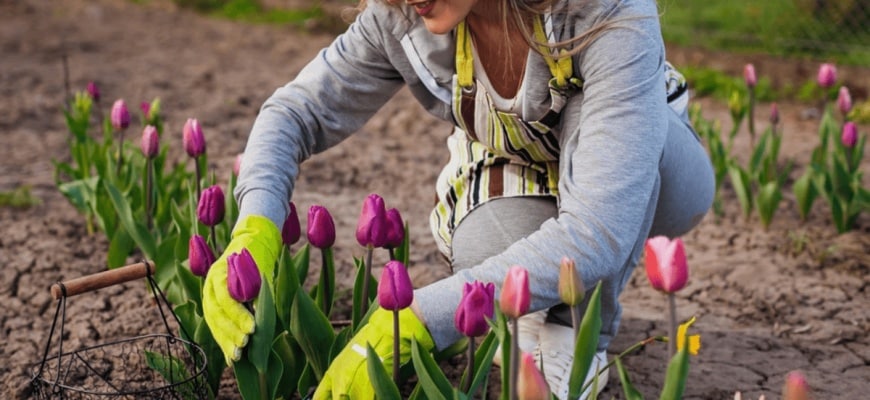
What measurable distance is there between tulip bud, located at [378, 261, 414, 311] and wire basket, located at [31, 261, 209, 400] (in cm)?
40

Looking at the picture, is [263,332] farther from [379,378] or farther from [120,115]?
[120,115]

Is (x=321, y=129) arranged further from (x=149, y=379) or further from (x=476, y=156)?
(x=149, y=379)

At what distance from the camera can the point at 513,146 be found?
2.11 meters

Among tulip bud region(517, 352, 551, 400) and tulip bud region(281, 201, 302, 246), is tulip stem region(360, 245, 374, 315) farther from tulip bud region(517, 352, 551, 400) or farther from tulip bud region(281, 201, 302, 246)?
tulip bud region(517, 352, 551, 400)

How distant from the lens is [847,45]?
5.15 m

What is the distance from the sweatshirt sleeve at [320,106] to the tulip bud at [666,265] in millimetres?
844

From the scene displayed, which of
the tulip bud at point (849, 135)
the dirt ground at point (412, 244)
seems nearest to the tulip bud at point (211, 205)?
the dirt ground at point (412, 244)

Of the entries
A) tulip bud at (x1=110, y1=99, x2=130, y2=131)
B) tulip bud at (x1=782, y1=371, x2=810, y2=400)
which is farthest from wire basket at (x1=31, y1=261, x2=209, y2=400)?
tulip bud at (x1=782, y1=371, x2=810, y2=400)

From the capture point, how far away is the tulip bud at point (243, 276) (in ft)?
5.38

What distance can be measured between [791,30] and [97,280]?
4511 millimetres

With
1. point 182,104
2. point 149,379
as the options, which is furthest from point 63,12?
point 149,379

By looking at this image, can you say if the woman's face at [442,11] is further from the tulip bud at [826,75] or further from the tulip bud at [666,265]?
the tulip bud at [826,75]

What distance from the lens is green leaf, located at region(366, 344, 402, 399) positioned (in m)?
1.57

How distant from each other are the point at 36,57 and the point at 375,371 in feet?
15.3
